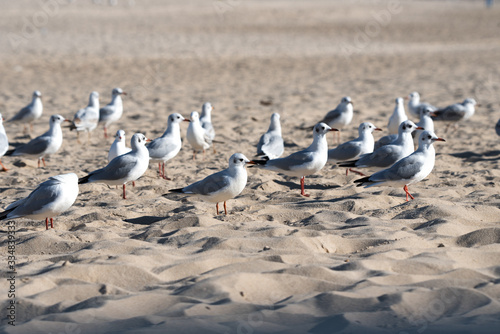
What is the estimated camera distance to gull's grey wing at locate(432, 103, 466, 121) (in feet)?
37.0

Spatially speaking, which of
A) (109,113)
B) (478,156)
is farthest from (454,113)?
(109,113)

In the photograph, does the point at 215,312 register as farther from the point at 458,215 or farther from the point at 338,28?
the point at 338,28

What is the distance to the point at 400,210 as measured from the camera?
6.49 meters

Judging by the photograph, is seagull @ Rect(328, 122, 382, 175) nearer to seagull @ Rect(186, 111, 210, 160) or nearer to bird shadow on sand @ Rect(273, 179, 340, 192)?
bird shadow on sand @ Rect(273, 179, 340, 192)

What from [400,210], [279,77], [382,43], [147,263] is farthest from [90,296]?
[382,43]

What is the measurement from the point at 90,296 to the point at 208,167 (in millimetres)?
4641

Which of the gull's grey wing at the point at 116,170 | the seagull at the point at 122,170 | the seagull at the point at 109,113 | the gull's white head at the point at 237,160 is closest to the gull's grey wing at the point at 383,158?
the gull's white head at the point at 237,160

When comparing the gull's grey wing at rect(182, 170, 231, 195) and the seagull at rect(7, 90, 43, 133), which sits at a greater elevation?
the seagull at rect(7, 90, 43, 133)

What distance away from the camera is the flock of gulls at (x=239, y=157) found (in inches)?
241

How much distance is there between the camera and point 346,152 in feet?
27.6

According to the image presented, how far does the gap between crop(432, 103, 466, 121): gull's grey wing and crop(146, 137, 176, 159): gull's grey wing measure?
5.00 meters

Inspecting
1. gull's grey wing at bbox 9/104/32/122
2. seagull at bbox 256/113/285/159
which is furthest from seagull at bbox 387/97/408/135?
gull's grey wing at bbox 9/104/32/122

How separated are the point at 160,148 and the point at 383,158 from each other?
2907 mm

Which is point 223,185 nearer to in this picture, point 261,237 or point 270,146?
point 261,237
